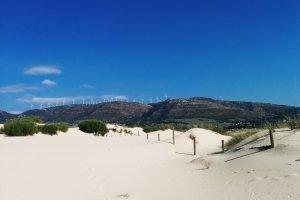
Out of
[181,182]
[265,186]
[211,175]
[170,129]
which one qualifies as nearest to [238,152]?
[211,175]

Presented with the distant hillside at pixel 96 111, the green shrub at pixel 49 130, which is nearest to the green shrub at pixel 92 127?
the green shrub at pixel 49 130

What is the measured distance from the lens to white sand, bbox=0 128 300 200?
12188 millimetres

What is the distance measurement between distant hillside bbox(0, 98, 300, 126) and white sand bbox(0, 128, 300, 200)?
62.4 meters

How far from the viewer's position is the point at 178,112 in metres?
111

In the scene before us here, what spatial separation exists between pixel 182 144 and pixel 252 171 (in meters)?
20.2

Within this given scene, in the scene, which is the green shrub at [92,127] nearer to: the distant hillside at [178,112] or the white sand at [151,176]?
the white sand at [151,176]

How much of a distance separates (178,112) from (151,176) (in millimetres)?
Answer: 95097

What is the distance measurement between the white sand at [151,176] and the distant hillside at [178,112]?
62.4 m

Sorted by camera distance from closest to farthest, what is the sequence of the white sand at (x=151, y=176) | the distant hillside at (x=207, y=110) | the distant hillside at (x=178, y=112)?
1. the white sand at (x=151, y=176)
2. the distant hillside at (x=178, y=112)
3. the distant hillside at (x=207, y=110)

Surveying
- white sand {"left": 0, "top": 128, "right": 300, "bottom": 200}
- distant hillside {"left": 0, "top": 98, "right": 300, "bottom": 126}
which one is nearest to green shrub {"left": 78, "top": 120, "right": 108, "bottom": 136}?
white sand {"left": 0, "top": 128, "right": 300, "bottom": 200}

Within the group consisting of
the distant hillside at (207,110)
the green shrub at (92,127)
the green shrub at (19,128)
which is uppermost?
the distant hillside at (207,110)

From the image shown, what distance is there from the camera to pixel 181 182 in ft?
48.7

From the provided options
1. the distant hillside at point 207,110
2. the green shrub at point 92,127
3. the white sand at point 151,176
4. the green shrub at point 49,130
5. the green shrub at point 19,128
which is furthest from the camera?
the distant hillside at point 207,110

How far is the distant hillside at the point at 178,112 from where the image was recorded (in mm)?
92688
